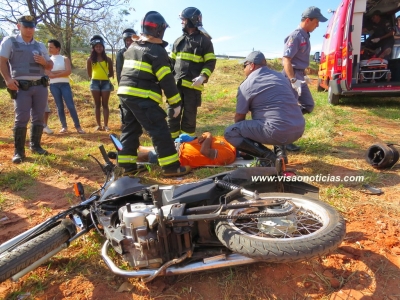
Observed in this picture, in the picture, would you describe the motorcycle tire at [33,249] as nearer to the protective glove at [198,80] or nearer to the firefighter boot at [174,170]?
the firefighter boot at [174,170]

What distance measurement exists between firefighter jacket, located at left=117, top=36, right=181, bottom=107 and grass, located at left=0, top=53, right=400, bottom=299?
1004 millimetres

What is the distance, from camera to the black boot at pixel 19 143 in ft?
13.5

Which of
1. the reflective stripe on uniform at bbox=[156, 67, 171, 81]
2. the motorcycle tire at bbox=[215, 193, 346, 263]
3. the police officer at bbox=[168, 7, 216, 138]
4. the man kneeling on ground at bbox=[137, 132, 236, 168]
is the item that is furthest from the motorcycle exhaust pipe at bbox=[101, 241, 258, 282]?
the police officer at bbox=[168, 7, 216, 138]

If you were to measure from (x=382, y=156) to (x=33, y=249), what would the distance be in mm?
3482

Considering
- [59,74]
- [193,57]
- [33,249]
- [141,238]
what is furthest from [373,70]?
[33,249]

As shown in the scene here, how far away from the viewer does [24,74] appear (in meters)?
4.05

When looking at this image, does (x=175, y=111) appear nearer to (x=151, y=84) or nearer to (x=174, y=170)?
(x=151, y=84)

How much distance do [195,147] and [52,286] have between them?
7.17 feet

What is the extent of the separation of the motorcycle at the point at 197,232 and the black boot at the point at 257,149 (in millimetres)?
1486

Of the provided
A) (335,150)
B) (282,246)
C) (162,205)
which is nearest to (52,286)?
(162,205)

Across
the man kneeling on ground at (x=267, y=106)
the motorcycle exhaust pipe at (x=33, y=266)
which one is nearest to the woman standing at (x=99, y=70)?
the man kneeling on ground at (x=267, y=106)

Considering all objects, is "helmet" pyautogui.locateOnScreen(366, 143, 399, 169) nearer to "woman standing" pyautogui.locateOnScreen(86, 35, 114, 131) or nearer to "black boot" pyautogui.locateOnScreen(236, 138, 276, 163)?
"black boot" pyautogui.locateOnScreen(236, 138, 276, 163)

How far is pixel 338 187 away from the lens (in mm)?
2955

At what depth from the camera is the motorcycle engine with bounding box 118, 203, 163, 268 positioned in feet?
5.28
